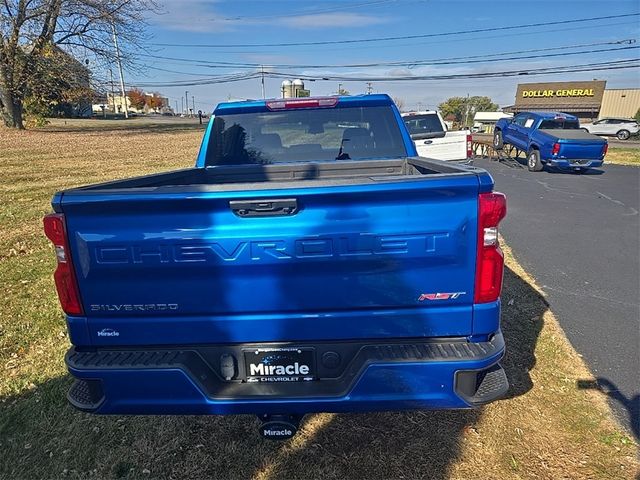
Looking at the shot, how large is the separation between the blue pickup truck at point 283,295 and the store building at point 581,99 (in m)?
61.4

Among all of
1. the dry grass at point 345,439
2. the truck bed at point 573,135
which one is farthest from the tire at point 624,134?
the dry grass at point 345,439

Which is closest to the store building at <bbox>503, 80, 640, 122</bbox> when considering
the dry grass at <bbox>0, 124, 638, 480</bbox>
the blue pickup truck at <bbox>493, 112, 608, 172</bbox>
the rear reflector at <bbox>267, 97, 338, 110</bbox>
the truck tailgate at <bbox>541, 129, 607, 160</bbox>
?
the blue pickup truck at <bbox>493, 112, 608, 172</bbox>

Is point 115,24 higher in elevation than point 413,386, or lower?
higher

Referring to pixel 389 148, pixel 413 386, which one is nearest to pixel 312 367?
pixel 413 386

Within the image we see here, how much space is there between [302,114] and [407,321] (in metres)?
2.41

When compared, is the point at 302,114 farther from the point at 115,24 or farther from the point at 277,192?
the point at 115,24

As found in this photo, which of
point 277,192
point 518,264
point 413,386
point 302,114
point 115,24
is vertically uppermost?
point 115,24

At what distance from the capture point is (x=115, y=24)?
3033 centimetres

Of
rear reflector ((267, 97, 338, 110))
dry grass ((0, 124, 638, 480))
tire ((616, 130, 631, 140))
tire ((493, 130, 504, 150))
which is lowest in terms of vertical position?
tire ((616, 130, 631, 140))

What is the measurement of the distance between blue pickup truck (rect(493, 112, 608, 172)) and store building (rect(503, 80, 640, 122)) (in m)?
44.4

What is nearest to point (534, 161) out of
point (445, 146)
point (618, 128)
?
point (445, 146)

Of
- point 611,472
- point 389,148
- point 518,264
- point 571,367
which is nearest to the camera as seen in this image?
point 611,472

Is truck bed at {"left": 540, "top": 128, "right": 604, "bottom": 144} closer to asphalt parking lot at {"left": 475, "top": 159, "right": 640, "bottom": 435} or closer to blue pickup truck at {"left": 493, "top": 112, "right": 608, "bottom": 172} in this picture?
blue pickup truck at {"left": 493, "top": 112, "right": 608, "bottom": 172}

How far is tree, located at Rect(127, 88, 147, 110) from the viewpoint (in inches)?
4565
